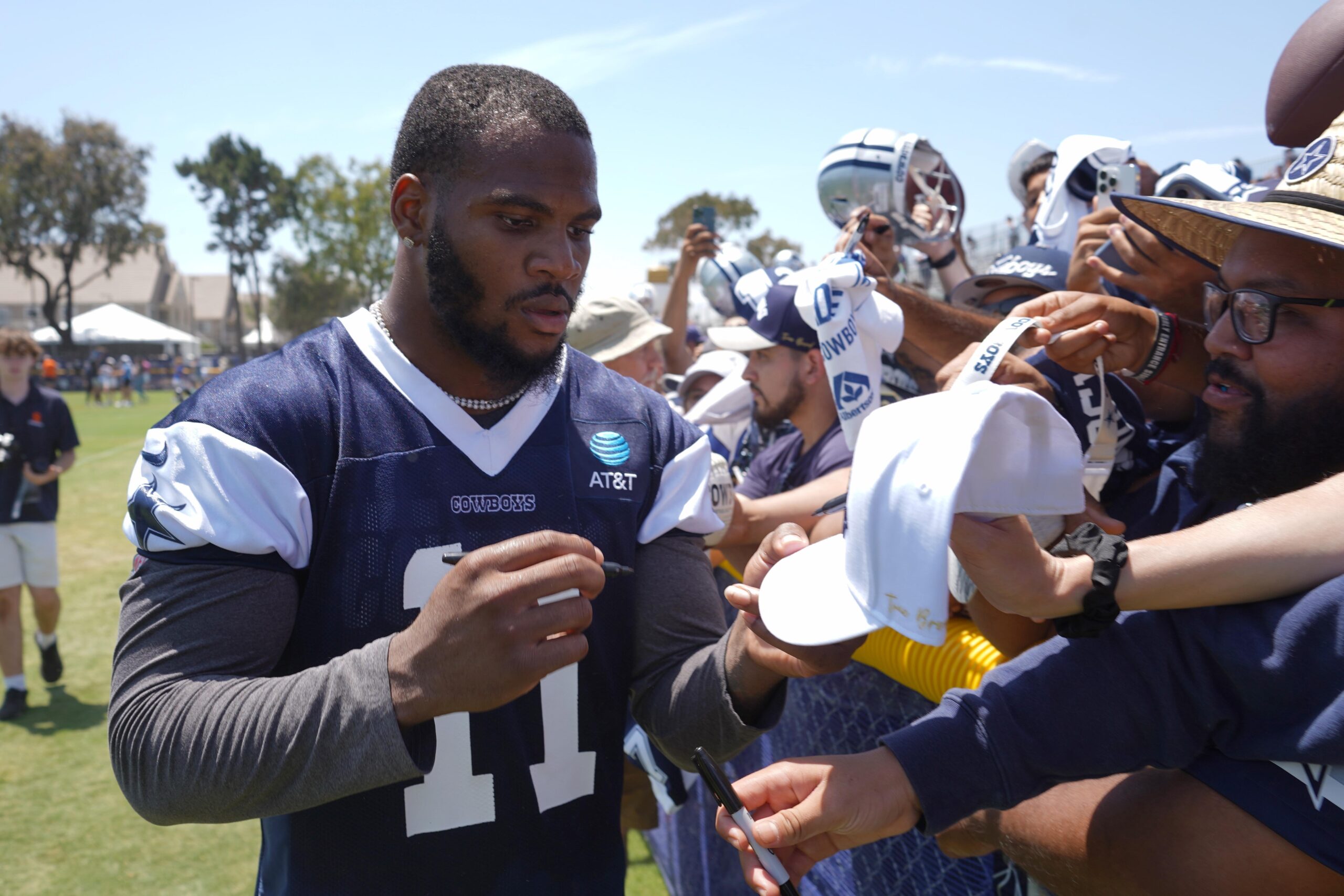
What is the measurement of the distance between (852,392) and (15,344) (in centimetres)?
670

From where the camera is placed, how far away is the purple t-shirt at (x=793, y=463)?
3451 millimetres

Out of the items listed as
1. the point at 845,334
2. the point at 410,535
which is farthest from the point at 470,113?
the point at 845,334

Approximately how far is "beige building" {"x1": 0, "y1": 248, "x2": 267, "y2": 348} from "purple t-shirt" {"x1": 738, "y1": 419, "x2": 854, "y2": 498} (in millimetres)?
65601

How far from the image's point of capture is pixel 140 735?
1521 millimetres

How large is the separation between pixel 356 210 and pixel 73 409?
15.5 metres

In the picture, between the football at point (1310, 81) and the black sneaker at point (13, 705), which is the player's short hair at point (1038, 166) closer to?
the football at point (1310, 81)

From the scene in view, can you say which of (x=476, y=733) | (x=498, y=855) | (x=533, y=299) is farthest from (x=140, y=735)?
(x=533, y=299)

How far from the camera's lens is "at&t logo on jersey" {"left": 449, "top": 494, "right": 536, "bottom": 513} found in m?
1.85

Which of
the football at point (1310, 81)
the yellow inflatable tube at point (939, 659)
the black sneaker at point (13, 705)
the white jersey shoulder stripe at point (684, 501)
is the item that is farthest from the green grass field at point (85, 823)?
the football at point (1310, 81)

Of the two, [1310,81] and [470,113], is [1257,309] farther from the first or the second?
[470,113]

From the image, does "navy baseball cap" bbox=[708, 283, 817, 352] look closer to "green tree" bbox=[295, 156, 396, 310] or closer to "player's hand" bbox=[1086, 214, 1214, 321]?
"player's hand" bbox=[1086, 214, 1214, 321]

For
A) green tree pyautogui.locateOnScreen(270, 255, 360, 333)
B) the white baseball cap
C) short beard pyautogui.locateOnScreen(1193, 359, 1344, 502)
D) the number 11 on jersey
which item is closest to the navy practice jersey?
the number 11 on jersey

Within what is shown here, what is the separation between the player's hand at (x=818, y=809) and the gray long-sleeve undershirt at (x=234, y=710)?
537 millimetres

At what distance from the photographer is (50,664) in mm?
6840
